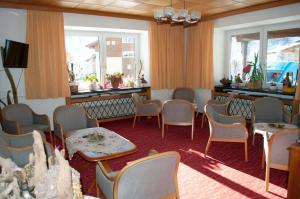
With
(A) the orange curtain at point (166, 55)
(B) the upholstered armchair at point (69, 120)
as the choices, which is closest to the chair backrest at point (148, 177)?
(B) the upholstered armchair at point (69, 120)

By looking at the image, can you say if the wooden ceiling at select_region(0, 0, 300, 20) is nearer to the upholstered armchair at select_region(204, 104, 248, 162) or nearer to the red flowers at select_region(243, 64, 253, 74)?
the red flowers at select_region(243, 64, 253, 74)

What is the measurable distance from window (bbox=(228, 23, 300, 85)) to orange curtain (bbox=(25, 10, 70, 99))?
4042 millimetres

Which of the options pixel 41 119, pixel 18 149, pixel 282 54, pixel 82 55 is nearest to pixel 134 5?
pixel 82 55

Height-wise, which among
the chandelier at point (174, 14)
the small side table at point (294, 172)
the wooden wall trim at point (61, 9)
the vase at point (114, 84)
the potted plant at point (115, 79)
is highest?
the wooden wall trim at point (61, 9)

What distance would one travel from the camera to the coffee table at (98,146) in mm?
2379

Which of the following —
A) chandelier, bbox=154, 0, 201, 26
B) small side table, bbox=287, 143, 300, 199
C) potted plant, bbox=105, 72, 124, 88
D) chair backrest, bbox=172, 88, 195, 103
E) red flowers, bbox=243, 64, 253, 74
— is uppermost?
chandelier, bbox=154, 0, 201, 26

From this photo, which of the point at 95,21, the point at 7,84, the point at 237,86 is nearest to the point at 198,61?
the point at 237,86

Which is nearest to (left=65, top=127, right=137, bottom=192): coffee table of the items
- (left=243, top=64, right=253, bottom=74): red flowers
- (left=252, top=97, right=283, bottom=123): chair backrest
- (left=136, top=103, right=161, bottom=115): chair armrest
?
(left=136, top=103, right=161, bottom=115): chair armrest

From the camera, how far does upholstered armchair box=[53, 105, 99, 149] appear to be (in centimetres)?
351

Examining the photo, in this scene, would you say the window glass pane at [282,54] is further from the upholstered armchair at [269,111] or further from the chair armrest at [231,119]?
the chair armrest at [231,119]

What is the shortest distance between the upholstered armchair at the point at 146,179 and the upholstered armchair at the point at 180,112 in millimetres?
2463

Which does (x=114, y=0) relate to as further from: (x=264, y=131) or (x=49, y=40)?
(x=264, y=131)

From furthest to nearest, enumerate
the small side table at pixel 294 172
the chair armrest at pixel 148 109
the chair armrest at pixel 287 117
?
the chair armrest at pixel 148 109 < the chair armrest at pixel 287 117 < the small side table at pixel 294 172

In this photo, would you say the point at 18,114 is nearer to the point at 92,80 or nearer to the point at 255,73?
the point at 92,80
